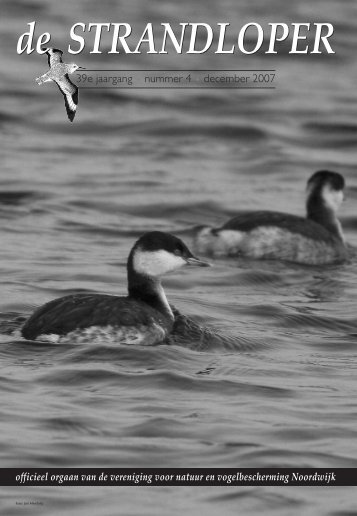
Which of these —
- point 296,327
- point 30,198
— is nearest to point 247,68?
point 30,198

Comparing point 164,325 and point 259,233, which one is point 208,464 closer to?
point 164,325

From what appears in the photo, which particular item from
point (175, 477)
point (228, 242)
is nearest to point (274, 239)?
point (228, 242)

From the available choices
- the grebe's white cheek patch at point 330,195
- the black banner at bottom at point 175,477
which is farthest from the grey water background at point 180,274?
the grebe's white cheek patch at point 330,195

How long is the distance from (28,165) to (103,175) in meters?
0.95

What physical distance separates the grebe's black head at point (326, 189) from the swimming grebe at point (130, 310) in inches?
156

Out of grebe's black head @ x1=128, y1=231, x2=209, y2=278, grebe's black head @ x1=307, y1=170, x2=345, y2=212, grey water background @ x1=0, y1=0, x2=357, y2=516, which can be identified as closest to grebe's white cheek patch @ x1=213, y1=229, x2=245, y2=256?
grey water background @ x1=0, y1=0, x2=357, y2=516

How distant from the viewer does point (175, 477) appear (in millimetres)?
7555

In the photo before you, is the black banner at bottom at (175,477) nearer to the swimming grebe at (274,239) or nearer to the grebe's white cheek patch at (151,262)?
the grebe's white cheek patch at (151,262)

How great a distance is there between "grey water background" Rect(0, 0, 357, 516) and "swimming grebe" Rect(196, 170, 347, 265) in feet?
0.56

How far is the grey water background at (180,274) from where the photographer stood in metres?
7.85

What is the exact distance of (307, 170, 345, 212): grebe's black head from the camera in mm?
14625

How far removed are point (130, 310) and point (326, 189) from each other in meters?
4.97

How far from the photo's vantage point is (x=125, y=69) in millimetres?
22688

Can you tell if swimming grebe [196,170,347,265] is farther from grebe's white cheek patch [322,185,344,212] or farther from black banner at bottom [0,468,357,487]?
black banner at bottom [0,468,357,487]
